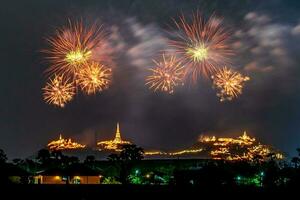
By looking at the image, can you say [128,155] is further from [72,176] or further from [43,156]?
[72,176]

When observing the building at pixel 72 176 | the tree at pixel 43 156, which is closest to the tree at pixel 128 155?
the tree at pixel 43 156

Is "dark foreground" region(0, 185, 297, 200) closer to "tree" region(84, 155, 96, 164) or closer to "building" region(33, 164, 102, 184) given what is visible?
"building" region(33, 164, 102, 184)

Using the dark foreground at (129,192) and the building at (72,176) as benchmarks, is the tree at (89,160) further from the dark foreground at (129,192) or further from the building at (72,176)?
the dark foreground at (129,192)

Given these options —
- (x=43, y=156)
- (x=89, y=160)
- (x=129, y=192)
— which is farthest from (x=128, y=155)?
(x=129, y=192)

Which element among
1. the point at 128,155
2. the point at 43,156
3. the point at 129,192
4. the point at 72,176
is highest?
the point at 43,156

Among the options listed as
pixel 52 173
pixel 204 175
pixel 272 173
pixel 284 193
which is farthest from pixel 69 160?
pixel 284 193

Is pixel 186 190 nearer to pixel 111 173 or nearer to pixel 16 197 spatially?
pixel 16 197

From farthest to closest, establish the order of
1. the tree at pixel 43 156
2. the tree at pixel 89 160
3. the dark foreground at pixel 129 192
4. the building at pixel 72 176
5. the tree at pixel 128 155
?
1. the tree at pixel 89 160
2. the tree at pixel 43 156
3. the tree at pixel 128 155
4. the building at pixel 72 176
5. the dark foreground at pixel 129 192

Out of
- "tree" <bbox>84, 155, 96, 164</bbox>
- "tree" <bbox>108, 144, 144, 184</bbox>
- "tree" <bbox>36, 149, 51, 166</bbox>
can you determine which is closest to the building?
"tree" <bbox>108, 144, 144, 184</bbox>
